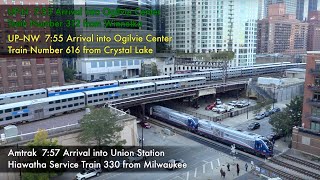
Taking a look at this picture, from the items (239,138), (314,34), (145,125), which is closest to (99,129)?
(145,125)

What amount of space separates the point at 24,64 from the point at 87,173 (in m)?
36.7

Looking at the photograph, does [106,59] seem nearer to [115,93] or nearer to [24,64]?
[24,64]

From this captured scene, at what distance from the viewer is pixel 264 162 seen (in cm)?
2594

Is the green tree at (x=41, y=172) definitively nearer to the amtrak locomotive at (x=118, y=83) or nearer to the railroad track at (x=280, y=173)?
the railroad track at (x=280, y=173)

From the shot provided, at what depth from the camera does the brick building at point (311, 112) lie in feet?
88.0

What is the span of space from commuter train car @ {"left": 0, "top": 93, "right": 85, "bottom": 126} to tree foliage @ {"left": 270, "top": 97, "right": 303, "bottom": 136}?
25.4 meters

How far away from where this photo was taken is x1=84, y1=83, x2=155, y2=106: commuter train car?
127 ft

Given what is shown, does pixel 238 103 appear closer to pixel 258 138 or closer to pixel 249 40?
pixel 258 138

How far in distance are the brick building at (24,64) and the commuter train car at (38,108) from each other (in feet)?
70.0

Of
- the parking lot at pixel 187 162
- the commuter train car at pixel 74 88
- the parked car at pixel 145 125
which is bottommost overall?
the parking lot at pixel 187 162

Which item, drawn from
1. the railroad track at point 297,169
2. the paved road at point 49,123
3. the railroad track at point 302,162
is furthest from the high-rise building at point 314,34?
the paved road at point 49,123

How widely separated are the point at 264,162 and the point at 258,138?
2988 millimetres

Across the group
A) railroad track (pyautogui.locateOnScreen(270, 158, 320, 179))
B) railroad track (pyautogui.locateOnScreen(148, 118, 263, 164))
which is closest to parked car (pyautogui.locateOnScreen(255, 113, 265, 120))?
railroad track (pyautogui.locateOnScreen(148, 118, 263, 164))

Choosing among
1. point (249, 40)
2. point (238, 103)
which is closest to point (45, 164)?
point (238, 103)
